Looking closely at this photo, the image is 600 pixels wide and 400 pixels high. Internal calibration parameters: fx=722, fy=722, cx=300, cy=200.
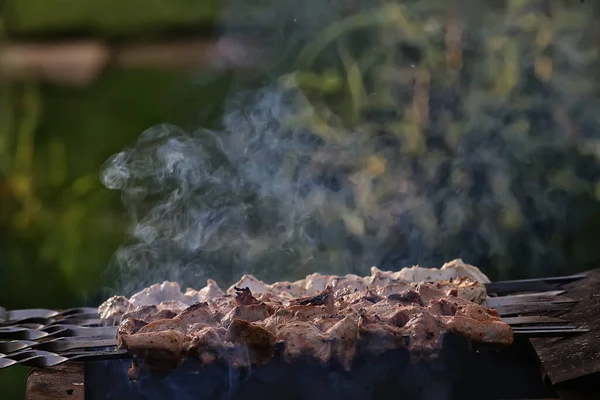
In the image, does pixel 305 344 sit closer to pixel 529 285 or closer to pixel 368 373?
pixel 368 373

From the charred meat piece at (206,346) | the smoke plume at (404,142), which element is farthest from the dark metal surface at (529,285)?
the smoke plume at (404,142)

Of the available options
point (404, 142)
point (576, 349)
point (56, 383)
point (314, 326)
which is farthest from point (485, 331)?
point (404, 142)

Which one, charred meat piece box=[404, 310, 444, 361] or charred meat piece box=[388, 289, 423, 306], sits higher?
charred meat piece box=[388, 289, 423, 306]

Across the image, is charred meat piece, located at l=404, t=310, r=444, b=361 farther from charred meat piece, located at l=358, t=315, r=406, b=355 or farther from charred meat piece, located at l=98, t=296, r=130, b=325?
charred meat piece, located at l=98, t=296, r=130, b=325

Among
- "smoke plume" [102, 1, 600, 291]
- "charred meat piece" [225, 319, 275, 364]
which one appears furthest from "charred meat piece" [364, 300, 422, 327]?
"smoke plume" [102, 1, 600, 291]

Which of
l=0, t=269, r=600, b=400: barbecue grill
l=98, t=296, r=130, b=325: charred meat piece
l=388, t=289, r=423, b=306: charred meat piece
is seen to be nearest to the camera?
l=0, t=269, r=600, b=400: barbecue grill

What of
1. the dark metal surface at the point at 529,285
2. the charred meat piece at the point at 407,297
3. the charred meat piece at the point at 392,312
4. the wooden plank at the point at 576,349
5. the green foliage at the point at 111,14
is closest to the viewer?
the wooden plank at the point at 576,349

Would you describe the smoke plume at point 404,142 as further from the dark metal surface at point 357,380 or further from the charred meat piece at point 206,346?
the charred meat piece at point 206,346
